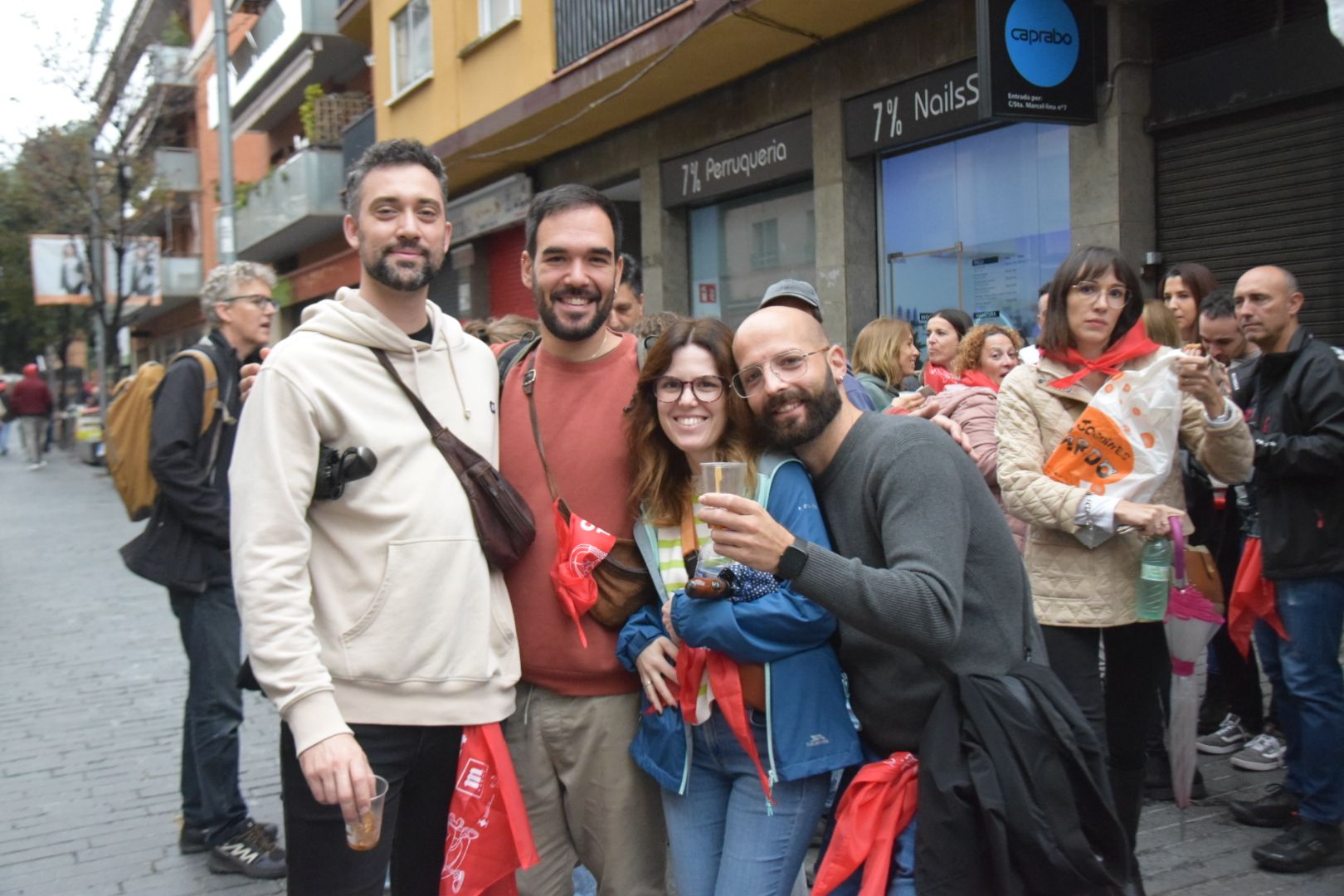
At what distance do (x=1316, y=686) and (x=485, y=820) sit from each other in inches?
126

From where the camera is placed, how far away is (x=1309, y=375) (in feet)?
14.4

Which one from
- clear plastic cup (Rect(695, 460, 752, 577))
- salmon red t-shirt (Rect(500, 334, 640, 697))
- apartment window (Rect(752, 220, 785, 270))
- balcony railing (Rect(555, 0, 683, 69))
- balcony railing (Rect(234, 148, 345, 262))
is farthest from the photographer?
balcony railing (Rect(234, 148, 345, 262))

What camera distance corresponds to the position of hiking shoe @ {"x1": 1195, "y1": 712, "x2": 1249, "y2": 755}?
5.54 metres

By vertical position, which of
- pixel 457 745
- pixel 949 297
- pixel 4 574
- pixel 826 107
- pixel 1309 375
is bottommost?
pixel 4 574

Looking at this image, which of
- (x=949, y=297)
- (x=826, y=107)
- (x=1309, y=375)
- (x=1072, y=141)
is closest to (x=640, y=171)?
(x=826, y=107)

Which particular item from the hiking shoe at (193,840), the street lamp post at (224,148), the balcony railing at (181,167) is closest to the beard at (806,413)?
the hiking shoe at (193,840)

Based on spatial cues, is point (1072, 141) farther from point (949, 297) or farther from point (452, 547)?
point (452, 547)

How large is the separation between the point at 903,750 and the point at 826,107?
9429 millimetres

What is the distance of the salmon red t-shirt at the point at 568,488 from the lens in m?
2.85

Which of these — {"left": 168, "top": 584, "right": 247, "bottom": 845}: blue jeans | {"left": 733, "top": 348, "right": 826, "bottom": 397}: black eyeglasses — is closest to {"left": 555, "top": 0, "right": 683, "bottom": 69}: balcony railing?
{"left": 168, "top": 584, "right": 247, "bottom": 845}: blue jeans

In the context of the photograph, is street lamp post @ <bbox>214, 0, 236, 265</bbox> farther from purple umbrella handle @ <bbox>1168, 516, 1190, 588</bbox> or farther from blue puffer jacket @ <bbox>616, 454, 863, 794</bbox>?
blue puffer jacket @ <bbox>616, 454, 863, 794</bbox>

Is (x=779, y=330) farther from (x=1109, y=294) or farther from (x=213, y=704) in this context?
(x=213, y=704)

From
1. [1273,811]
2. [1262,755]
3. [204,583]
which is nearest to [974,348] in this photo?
[1262,755]

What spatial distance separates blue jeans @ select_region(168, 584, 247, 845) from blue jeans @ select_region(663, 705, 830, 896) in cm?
251
